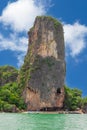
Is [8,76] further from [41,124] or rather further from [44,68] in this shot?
[41,124]

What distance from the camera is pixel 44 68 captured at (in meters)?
78.0

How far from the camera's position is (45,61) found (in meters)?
78.1

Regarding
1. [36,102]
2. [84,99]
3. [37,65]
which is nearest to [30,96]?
[36,102]

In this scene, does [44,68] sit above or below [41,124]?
above

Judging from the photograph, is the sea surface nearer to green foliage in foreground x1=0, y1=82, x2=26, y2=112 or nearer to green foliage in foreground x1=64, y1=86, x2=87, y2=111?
green foliage in foreground x1=0, y1=82, x2=26, y2=112

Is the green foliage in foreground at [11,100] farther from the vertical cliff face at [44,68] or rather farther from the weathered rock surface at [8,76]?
the weathered rock surface at [8,76]

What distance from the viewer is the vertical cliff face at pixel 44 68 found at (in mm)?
76000

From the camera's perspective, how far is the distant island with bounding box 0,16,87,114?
75188 millimetres

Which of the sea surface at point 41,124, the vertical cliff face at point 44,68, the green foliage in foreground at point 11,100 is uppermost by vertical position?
the vertical cliff face at point 44,68

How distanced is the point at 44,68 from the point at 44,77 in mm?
1831

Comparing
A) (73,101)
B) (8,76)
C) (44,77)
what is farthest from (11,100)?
(8,76)

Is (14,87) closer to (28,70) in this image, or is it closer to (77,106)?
(28,70)

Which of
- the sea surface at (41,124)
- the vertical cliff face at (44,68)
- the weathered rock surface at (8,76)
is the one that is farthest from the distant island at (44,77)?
the sea surface at (41,124)

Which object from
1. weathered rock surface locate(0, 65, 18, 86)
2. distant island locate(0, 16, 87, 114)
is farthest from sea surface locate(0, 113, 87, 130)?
weathered rock surface locate(0, 65, 18, 86)
